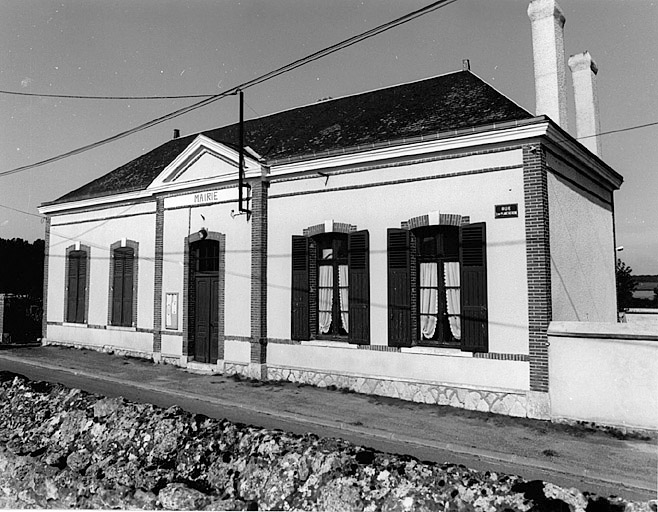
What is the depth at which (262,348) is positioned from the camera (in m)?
11.8

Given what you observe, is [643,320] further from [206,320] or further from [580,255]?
[206,320]

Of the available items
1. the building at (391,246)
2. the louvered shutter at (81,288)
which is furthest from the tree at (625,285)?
the louvered shutter at (81,288)

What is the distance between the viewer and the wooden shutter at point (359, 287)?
10.5 meters

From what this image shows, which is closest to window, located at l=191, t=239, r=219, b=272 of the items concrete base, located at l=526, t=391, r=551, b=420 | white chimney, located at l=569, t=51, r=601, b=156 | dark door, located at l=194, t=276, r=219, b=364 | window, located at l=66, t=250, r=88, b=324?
dark door, located at l=194, t=276, r=219, b=364

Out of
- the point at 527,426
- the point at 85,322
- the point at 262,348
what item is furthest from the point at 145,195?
the point at 527,426

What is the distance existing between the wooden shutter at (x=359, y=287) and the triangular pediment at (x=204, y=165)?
3.20m

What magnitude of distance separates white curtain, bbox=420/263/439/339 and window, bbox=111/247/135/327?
31.3ft

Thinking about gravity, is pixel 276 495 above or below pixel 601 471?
above

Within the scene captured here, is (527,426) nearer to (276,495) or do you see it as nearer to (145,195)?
(276,495)

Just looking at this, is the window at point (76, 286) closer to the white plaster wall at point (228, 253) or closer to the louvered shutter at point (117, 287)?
the louvered shutter at point (117, 287)

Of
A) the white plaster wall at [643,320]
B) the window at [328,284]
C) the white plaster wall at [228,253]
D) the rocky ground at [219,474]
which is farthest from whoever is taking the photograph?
the white plaster wall at [228,253]

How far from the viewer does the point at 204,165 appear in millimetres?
13258

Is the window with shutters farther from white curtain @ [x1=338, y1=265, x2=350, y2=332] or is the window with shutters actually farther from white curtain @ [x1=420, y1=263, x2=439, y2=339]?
white curtain @ [x1=420, y1=263, x2=439, y2=339]

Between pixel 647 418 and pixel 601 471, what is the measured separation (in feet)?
6.67
